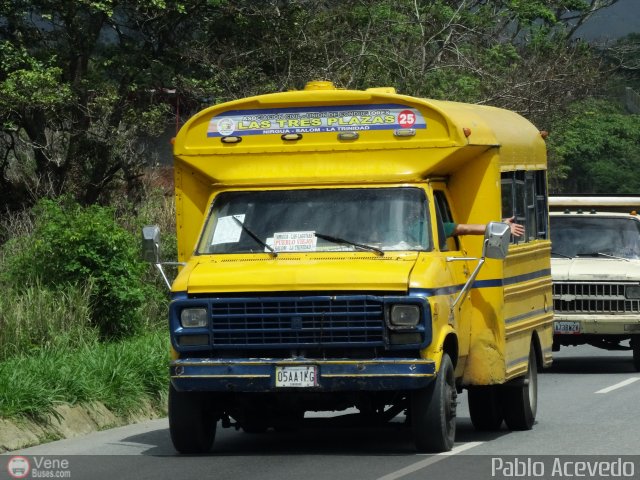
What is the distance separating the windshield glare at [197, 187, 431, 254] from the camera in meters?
10.8

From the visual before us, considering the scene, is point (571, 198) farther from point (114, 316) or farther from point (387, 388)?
point (387, 388)

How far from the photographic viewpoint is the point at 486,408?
12.6 m

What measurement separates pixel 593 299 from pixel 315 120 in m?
7.99

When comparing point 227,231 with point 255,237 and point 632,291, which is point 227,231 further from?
point 632,291

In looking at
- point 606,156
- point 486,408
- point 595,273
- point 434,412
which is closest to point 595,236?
point 595,273

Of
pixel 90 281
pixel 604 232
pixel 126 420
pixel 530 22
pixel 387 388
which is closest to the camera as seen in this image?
pixel 387 388

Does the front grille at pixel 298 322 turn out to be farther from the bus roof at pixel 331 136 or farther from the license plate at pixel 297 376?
the bus roof at pixel 331 136

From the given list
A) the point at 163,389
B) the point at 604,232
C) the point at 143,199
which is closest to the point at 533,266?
the point at 163,389

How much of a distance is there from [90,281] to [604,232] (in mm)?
7109

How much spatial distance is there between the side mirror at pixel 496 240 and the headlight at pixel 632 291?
7.89 m

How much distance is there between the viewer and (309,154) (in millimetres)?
11297

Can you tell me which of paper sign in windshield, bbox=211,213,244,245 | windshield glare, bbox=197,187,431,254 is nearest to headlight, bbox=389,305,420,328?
windshield glare, bbox=197,187,431,254

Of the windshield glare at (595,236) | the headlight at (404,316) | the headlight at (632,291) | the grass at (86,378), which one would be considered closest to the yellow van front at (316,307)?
the headlight at (404,316)

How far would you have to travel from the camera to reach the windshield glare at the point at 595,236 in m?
19.1
